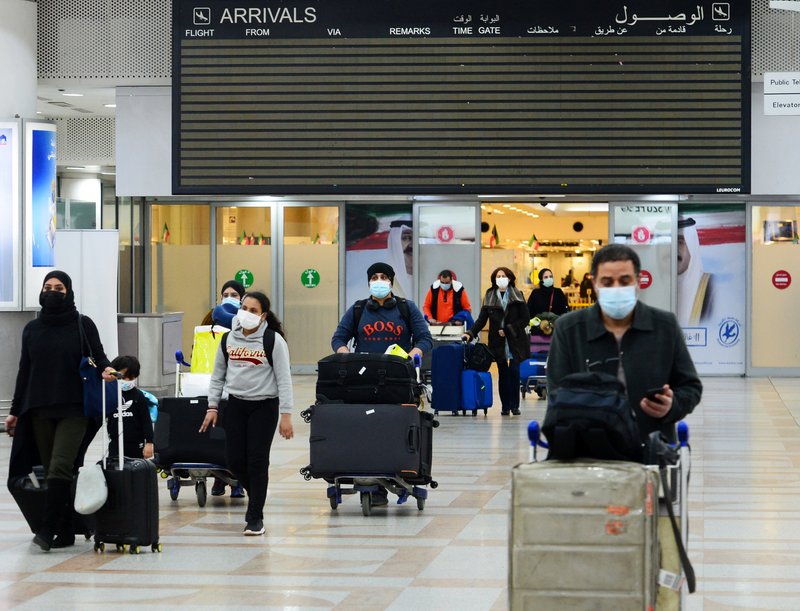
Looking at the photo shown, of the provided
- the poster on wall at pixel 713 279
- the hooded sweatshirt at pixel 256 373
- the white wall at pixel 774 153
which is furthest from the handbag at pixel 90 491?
the poster on wall at pixel 713 279

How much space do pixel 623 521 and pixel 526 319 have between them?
12.3 meters

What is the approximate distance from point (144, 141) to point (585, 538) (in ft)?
50.1

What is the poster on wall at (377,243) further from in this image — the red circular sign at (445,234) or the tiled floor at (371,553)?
the tiled floor at (371,553)

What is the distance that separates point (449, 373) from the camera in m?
17.0

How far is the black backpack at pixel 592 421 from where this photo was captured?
4.61m

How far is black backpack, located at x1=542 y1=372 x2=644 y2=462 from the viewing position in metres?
4.61

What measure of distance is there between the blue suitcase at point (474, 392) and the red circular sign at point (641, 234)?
644 centimetres

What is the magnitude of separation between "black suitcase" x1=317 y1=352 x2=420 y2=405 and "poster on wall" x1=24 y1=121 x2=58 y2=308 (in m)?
A: 7.00

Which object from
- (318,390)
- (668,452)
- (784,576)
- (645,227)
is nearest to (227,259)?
(645,227)

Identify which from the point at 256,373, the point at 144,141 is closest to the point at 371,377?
the point at 256,373

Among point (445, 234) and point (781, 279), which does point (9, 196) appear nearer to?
point (445, 234)

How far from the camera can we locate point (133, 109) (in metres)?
19.0

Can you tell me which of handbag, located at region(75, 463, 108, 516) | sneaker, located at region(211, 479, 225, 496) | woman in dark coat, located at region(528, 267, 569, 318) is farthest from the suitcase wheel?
woman in dark coat, located at region(528, 267, 569, 318)

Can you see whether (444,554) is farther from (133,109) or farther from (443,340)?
(133,109)
